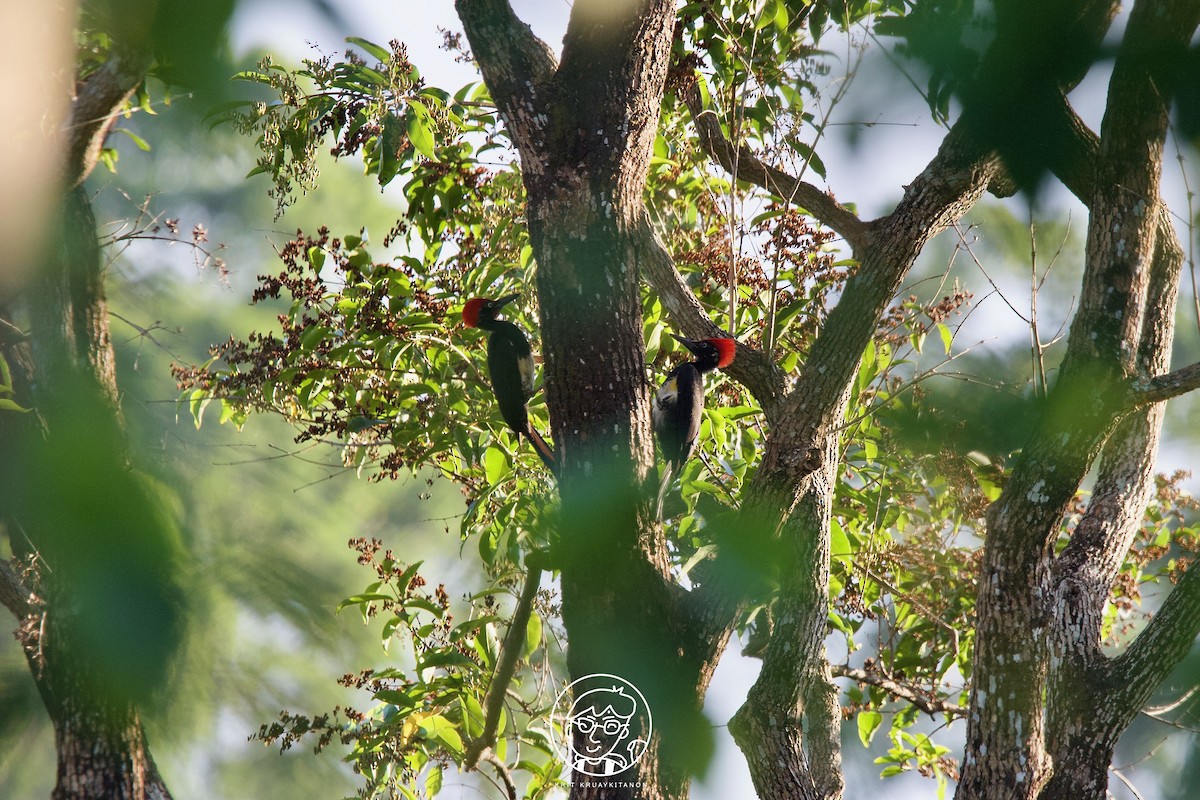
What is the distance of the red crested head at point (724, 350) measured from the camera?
228 centimetres

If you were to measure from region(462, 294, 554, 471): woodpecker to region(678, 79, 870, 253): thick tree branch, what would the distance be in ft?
2.34

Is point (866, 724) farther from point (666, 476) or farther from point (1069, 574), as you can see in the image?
point (666, 476)

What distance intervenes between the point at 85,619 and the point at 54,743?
196 millimetres

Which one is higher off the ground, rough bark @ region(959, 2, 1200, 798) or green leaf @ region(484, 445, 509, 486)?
green leaf @ region(484, 445, 509, 486)

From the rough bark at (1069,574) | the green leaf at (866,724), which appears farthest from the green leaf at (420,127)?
the green leaf at (866,724)

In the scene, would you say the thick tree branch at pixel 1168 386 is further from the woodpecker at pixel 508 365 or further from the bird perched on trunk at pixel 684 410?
the woodpecker at pixel 508 365

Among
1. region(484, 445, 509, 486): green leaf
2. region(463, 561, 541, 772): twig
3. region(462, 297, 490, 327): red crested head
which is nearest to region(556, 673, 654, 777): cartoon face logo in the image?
region(463, 561, 541, 772): twig

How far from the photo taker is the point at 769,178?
8.20 ft

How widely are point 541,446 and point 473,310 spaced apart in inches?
17.4

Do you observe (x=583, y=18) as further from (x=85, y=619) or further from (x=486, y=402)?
(x=85, y=619)

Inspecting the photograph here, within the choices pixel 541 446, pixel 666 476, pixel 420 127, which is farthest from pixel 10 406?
pixel 541 446

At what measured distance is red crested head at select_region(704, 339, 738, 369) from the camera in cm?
228

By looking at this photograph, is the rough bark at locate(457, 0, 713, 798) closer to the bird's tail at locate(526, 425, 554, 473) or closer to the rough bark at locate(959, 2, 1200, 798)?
the bird's tail at locate(526, 425, 554, 473)

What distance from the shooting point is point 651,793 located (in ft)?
5.34
